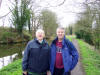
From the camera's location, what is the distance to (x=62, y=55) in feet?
10.3

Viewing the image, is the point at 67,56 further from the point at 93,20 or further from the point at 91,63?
the point at 93,20

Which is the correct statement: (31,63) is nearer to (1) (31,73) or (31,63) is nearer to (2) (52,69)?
(1) (31,73)

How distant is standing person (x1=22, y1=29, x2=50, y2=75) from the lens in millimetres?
3107

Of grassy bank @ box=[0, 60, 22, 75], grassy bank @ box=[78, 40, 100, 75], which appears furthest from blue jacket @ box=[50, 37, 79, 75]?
grassy bank @ box=[0, 60, 22, 75]

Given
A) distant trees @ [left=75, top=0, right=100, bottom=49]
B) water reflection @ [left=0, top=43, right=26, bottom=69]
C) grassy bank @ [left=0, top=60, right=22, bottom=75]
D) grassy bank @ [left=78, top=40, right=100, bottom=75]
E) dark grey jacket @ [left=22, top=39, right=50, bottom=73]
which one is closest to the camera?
dark grey jacket @ [left=22, top=39, right=50, bottom=73]

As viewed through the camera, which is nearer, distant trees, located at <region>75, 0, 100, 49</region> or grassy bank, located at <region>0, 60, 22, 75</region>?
distant trees, located at <region>75, 0, 100, 49</region>

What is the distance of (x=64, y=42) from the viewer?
321cm

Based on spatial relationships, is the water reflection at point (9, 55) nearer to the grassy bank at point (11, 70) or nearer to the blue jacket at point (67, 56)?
the grassy bank at point (11, 70)

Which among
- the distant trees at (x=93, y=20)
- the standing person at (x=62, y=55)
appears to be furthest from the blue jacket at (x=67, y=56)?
the distant trees at (x=93, y=20)

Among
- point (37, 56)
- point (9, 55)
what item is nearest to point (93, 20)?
point (37, 56)

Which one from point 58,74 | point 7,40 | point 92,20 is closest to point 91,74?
point 58,74

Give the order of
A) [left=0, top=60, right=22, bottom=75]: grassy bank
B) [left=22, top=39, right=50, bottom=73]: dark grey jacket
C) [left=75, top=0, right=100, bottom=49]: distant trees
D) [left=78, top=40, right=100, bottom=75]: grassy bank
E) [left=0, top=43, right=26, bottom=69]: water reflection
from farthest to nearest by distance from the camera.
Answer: [left=0, top=43, right=26, bottom=69]: water reflection, [left=0, top=60, right=22, bottom=75]: grassy bank, [left=75, top=0, right=100, bottom=49]: distant trees, [left=78, top=40, right=100, bottom=75]: grassy bank, [left=22, top=39, right=50, bottom=73]: dark grey jacket

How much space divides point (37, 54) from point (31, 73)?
0.52m

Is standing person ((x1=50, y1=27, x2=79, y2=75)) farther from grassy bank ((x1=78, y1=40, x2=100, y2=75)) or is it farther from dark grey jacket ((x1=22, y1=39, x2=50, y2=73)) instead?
grassy bank ((x1=78, y1=40, x2=100, y2=75))
